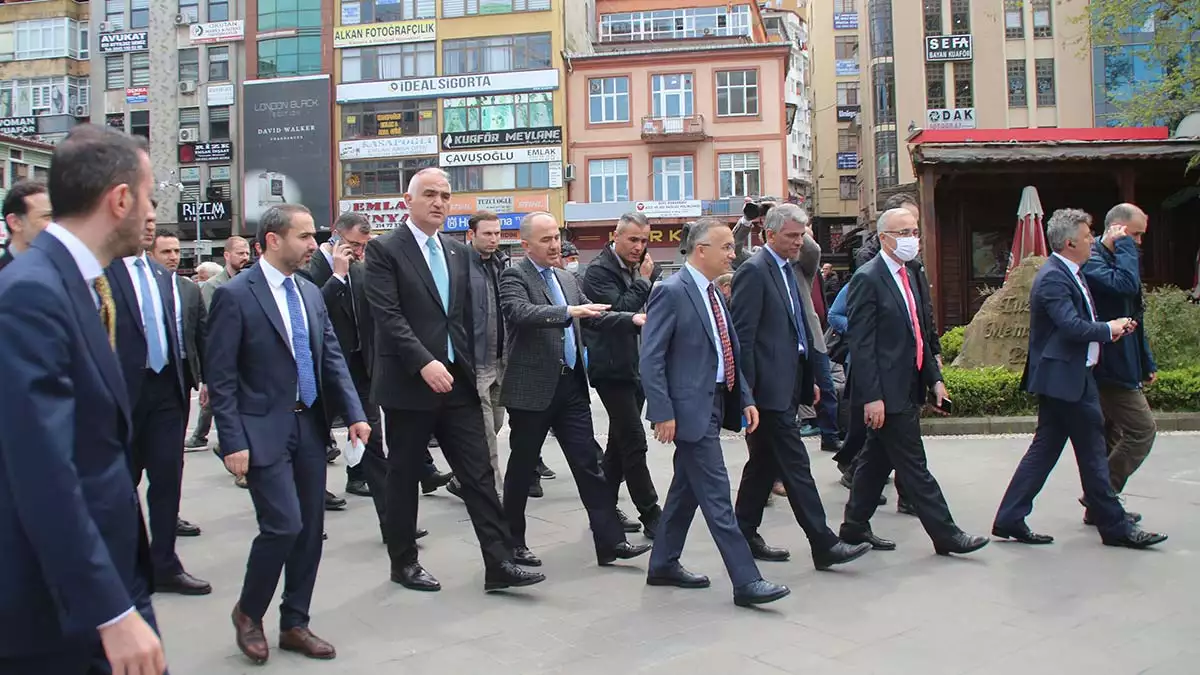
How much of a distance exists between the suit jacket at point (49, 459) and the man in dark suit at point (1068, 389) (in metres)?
5.39

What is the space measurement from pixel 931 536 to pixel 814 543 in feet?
2.51

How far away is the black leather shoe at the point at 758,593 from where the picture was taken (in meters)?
4.92

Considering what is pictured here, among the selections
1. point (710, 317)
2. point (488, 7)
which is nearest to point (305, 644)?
point (710, 317)

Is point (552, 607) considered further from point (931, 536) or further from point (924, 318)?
point (924, 318)

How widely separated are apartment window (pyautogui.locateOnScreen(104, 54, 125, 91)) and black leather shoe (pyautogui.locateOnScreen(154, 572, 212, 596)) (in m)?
52.6

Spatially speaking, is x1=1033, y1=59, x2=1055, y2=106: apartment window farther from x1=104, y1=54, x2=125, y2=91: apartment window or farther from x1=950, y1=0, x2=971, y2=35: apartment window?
x1=104, y1=54, x2=125, y2=91: apartment window

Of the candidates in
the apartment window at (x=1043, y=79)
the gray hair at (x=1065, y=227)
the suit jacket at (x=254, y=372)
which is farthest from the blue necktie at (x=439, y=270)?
the apartment window at (x=1043, y=79)

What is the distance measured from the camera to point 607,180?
44375mm

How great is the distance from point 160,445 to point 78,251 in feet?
10.8

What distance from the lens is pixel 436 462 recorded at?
974cm

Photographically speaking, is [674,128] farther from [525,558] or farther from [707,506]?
[707,506]

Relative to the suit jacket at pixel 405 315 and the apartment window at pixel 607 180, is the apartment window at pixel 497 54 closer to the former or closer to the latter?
the apartment window at pixel 607 180

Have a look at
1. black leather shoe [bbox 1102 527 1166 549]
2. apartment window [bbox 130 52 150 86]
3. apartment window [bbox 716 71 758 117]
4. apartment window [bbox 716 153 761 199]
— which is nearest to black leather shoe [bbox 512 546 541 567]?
black leather shoe [bbox 1102 527 1166 549]

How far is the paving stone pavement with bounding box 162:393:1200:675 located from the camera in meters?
4.26
